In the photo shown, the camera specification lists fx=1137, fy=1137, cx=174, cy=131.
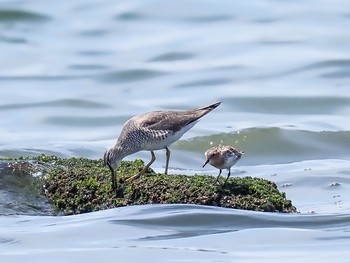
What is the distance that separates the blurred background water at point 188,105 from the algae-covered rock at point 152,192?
0.66ft

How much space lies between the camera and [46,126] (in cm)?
1931

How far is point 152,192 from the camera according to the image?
34.1 feet

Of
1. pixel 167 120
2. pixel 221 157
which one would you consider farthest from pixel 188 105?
pixel 221 157

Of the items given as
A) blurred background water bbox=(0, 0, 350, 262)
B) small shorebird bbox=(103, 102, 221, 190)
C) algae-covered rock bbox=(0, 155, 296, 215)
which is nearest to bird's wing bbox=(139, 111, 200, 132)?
small shorebird bbox=(103, 102, 221, 190)

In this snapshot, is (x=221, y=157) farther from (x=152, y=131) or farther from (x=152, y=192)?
(x=152, y=131)


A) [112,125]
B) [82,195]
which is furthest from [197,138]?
[82,195]

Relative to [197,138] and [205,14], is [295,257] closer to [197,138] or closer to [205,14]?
[197,138]

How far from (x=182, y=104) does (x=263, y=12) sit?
25.8ft

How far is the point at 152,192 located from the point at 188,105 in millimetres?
10086

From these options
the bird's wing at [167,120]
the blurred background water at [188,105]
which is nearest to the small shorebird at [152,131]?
the bird's wing at [167,120]

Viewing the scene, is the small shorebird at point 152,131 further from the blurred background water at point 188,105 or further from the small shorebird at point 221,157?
the blurred background water at point 188,105

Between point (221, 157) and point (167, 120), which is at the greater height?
point (167, 120)

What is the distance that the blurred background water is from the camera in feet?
31.2

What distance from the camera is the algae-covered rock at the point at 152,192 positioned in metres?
10.3
